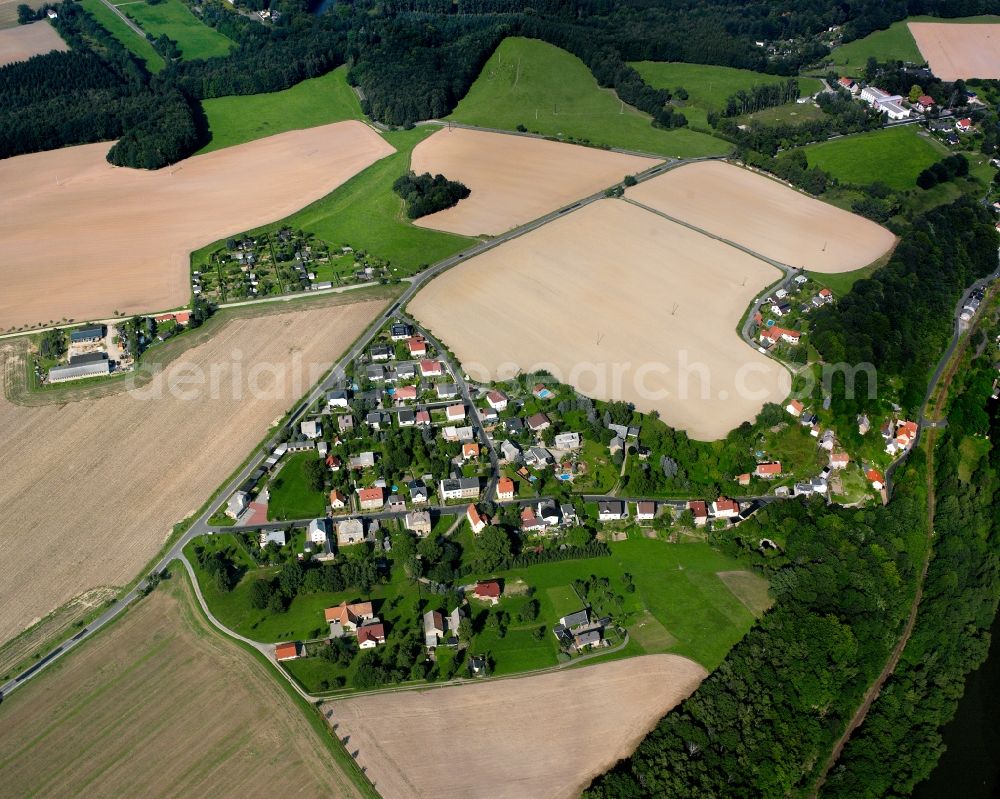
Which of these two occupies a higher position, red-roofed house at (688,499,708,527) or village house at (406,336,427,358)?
village house at (406,336,427,358)

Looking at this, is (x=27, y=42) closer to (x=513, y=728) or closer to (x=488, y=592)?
(x=488, y=592)

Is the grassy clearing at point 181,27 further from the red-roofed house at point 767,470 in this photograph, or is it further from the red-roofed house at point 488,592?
the red-roofed house at point 488,592

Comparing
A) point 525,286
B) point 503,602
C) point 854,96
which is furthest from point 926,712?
point 854,96

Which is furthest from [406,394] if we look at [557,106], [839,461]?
[557,106]

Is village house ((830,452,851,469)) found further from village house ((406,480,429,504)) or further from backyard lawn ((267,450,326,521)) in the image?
backyard lawn ((267,450,326,521))

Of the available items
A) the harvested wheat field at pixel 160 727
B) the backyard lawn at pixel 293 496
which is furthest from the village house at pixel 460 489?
the harvested wheat field at pixel 160 727

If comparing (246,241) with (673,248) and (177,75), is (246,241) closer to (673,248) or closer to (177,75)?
(673,248)

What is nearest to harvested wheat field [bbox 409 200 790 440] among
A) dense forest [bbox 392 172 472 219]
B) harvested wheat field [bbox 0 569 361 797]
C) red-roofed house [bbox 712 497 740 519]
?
red-roofed house [bbox 712 497 740 519]
